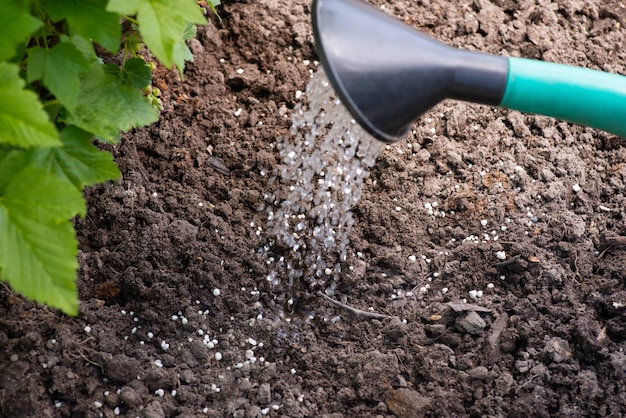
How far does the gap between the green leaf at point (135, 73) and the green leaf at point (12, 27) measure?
461mm

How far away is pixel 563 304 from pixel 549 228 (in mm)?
245

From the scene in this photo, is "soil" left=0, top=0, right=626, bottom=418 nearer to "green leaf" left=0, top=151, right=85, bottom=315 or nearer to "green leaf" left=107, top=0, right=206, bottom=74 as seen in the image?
"green leaf" left=0, top=151, right=85, bottom=315

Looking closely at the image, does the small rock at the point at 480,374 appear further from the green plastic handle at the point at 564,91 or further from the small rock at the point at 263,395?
the green plastic handle at the point at 564,91

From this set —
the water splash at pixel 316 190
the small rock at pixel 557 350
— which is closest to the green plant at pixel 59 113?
the water splash at pixel 316 190

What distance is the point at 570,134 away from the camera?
237cm

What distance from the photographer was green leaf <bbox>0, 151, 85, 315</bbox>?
1.30 metres

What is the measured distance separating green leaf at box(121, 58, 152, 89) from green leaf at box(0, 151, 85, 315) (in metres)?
0.49

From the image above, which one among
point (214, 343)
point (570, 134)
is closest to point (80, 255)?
point (214, 343)

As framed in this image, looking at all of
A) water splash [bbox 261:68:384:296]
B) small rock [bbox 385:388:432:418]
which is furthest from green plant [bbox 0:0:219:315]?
small rock [bbox 385:388:432:418]

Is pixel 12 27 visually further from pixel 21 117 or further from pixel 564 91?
pixel 564 91

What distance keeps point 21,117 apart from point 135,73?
548mm

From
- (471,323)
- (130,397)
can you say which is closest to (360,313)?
(471,323)

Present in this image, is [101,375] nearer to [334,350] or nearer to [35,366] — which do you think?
[35,366]

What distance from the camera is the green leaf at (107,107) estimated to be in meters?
1.59
